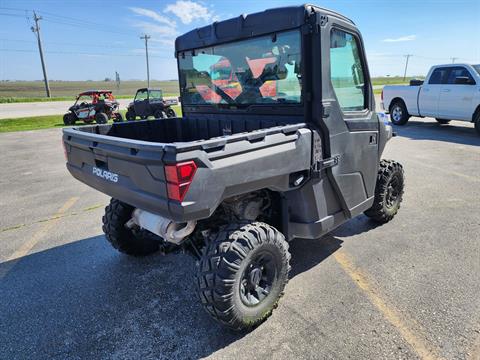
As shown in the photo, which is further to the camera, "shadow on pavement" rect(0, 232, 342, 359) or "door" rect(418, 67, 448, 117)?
"door" rect(418, 67, 448, 117)

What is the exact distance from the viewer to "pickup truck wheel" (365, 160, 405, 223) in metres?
3.97

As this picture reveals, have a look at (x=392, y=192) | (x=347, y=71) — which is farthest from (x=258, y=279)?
(x=392, y=192)

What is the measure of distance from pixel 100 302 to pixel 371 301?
93.6 inches

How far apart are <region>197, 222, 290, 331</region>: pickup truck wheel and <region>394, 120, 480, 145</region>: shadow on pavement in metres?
9.14

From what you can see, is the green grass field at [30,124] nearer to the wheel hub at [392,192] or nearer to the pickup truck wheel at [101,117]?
the pickup truck wheel at [101,117]

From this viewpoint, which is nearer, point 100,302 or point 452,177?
point 100,302

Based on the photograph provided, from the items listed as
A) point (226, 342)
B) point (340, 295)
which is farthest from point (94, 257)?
point (340, 295)

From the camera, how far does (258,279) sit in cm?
264

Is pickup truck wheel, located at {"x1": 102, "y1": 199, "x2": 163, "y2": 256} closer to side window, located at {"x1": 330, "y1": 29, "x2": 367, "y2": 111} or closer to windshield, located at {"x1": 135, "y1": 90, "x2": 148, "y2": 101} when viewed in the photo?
side window, located at {"x1": 330, "y1": 29, "x2": 367, "y2": 111}

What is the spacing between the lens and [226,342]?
8.04 ft

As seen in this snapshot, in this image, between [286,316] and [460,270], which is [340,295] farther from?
[460,270]

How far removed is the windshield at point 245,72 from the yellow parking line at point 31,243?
8.45 ft

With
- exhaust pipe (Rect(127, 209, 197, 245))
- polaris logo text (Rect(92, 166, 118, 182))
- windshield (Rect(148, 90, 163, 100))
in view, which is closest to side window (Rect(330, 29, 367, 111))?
exhaust pipe (Rect(127, 209, 197, 245))

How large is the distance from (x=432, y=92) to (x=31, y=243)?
11962 mm
